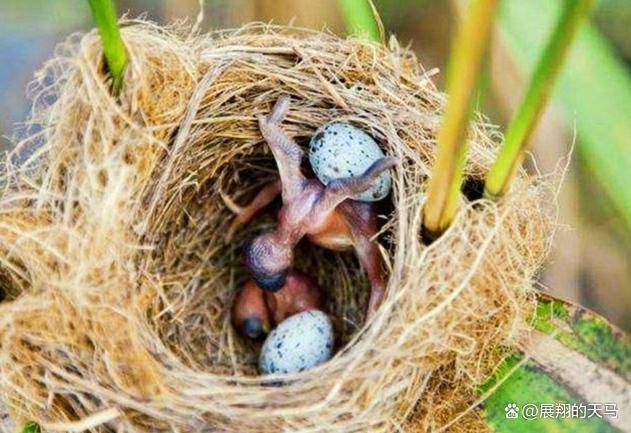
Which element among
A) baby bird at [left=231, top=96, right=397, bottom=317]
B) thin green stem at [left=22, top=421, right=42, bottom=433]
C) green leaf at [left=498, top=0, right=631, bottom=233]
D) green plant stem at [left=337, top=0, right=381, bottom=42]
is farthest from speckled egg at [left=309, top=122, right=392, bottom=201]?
thin green stem at [left=22, top=421, right=42, bottom=433]

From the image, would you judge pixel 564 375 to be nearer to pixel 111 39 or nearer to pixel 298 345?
pixel 298 345

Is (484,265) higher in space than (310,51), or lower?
lower

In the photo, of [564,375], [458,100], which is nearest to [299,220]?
[564,375]

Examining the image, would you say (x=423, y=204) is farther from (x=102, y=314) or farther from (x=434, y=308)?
(x=102, y=314)

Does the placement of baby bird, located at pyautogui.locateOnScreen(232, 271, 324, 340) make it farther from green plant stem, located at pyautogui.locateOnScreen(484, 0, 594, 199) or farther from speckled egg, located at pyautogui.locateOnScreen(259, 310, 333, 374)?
green plant stem, located at pyautogui.locateOnScreen(484, 0, 594, 199)

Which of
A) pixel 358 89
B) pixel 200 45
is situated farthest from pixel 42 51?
pixel 358 89
